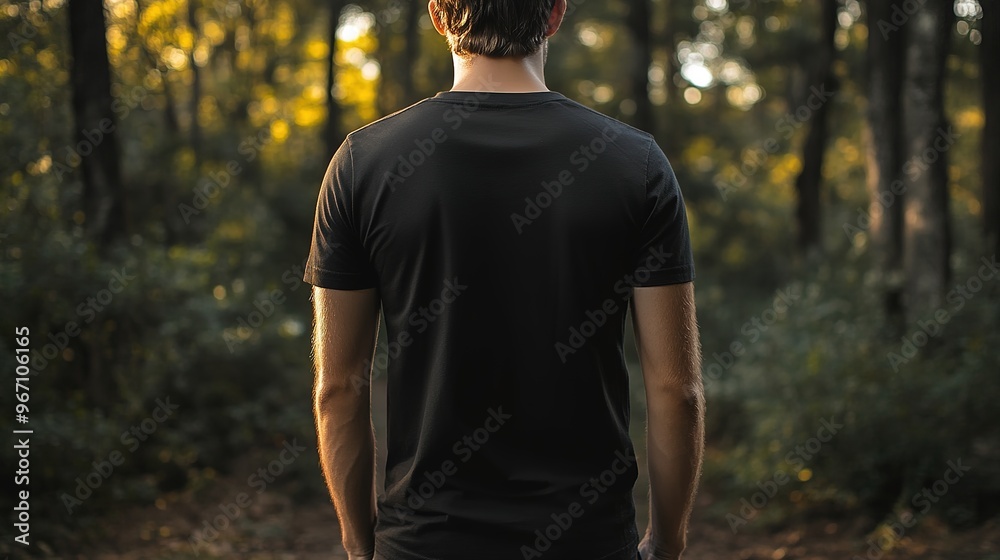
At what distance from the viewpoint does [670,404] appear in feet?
7.08

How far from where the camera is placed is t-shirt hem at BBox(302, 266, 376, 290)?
2080 mm

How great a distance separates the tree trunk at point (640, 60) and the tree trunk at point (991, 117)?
6654mm

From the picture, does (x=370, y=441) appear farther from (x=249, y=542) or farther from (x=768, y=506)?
(x=768, y=506)

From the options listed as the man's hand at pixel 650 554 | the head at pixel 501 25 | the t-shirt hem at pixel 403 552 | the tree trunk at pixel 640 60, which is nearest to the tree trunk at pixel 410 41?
the tree trunk at pixel 640 60

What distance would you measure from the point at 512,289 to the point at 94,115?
8657mm

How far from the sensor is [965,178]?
27.9 meters

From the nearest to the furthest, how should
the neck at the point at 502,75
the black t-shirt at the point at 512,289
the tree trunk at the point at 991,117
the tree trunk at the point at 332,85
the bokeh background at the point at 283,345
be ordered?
the black t-shirt at the point at 512,289
the neck at the point at 502,75
the bokeh background at the point at 283,345
the tree trunk at the point at 991,117
the tree trunk at the point at 332,85

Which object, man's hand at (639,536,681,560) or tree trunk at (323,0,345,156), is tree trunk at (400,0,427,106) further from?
man's hand at (639,536,681,560)

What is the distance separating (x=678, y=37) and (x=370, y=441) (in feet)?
79.7

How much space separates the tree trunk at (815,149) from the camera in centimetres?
1650

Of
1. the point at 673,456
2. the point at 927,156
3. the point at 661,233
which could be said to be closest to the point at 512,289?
the point at 661,233

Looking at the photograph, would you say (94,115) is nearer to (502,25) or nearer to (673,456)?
(502,25)

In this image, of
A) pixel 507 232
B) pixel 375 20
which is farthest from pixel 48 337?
pixel 375 20

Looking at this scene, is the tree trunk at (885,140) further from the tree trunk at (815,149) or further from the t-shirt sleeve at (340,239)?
the t-shirt sleeve at (340,239)
